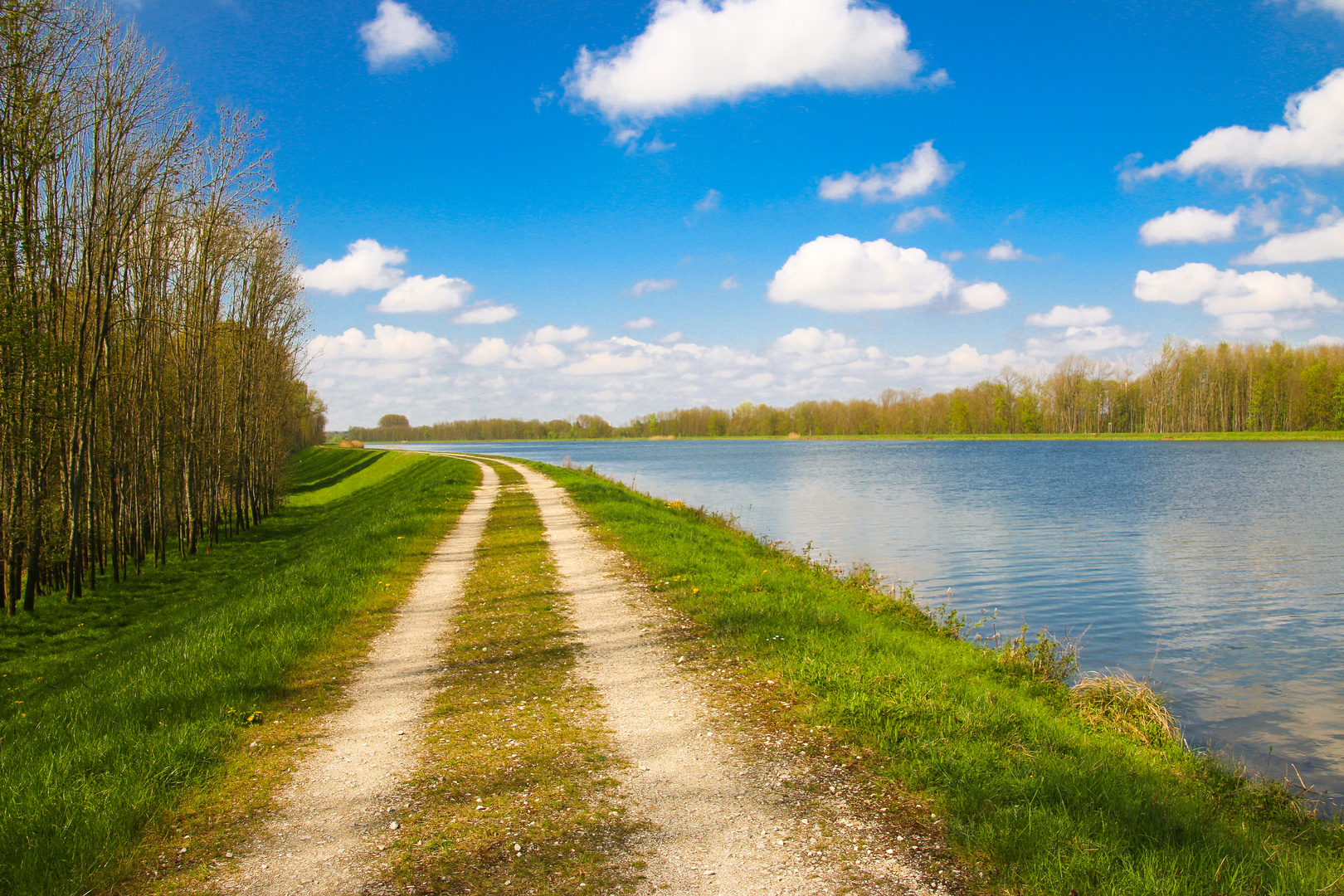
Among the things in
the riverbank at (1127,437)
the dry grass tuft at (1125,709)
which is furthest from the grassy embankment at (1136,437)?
the dry grass tuft at (1125,709)

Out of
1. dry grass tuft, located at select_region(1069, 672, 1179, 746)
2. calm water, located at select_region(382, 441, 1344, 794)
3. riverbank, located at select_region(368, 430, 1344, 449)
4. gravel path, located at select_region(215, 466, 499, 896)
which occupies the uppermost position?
riverbank, located at select_region(368, 430, 1344, 449)

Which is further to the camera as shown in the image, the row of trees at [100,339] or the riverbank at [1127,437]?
the riverbank at [1127,437]

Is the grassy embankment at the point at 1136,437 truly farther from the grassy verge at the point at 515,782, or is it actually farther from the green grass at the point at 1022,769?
the grassy verge at the point at 515,782

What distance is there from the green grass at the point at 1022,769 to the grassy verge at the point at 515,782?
6.36 ft

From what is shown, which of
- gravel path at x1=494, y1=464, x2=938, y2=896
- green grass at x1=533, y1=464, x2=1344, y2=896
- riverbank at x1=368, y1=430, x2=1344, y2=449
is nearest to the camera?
gravel path at x1=494, y1=464, x2=938, y2=896

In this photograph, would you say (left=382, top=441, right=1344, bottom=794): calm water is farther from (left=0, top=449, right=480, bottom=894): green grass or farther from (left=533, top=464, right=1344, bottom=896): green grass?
(left=0, top=449, right=480, bottom=894): green grass

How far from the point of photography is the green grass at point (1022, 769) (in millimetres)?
3850

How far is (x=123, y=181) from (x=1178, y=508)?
35436 millimetres

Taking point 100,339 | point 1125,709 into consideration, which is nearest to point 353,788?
point 1125,709

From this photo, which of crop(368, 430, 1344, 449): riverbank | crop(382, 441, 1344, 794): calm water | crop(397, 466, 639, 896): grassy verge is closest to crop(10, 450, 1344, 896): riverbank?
crop(397, 466, 639, 896): grassy verge

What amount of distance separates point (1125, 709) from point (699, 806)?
18.0ft

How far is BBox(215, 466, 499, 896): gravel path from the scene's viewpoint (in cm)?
379

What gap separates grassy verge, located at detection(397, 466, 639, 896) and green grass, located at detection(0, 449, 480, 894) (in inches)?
62.5

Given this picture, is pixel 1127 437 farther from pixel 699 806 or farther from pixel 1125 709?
pixel 699 806
